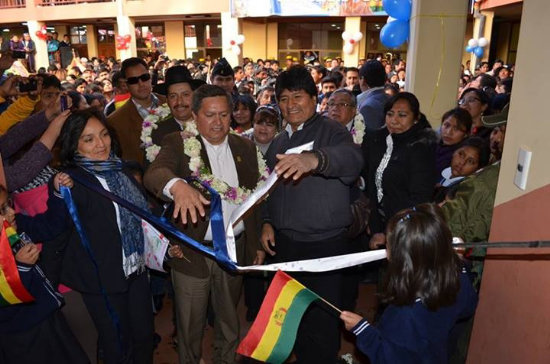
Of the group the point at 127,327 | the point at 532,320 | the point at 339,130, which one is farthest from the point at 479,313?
the point at 127,327

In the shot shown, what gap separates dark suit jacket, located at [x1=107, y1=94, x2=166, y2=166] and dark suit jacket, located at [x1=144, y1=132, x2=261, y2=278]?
123 centimetres

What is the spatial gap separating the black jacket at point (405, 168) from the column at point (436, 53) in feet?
8.46

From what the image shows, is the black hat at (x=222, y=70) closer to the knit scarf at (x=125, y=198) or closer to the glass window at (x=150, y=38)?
the knit scarf at (x=125, y=198)

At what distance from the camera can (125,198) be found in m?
2.68

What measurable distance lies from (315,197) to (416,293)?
0.95 metres

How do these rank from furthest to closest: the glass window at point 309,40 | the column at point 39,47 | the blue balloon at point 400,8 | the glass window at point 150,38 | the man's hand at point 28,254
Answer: the glass window at point 150,38
the column at point 39,47
the glass window at point 309,40
the blue balloon at point 400,8
the man's hand at point 28,254

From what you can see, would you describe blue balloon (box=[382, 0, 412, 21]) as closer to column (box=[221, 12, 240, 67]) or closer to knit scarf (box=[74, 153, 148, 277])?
knit scarf (box=[74, 153, 148, 277])

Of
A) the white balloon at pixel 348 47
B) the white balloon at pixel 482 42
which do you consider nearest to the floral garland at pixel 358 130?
the white balloon at pixel 482 42

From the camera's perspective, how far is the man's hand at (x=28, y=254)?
229 centimetres

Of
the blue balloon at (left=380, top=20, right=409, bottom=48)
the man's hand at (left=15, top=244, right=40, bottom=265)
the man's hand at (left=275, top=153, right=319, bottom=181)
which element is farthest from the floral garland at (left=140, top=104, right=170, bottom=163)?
the blue balloon at (left=380, top=20, right=409, bottom=48)

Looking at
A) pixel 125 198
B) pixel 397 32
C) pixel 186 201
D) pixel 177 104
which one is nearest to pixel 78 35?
pixel 397 32

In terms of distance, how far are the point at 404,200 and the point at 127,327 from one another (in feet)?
6.92

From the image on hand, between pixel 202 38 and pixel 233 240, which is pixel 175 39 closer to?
pixel 202 38

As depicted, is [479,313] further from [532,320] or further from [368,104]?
[368,104]
